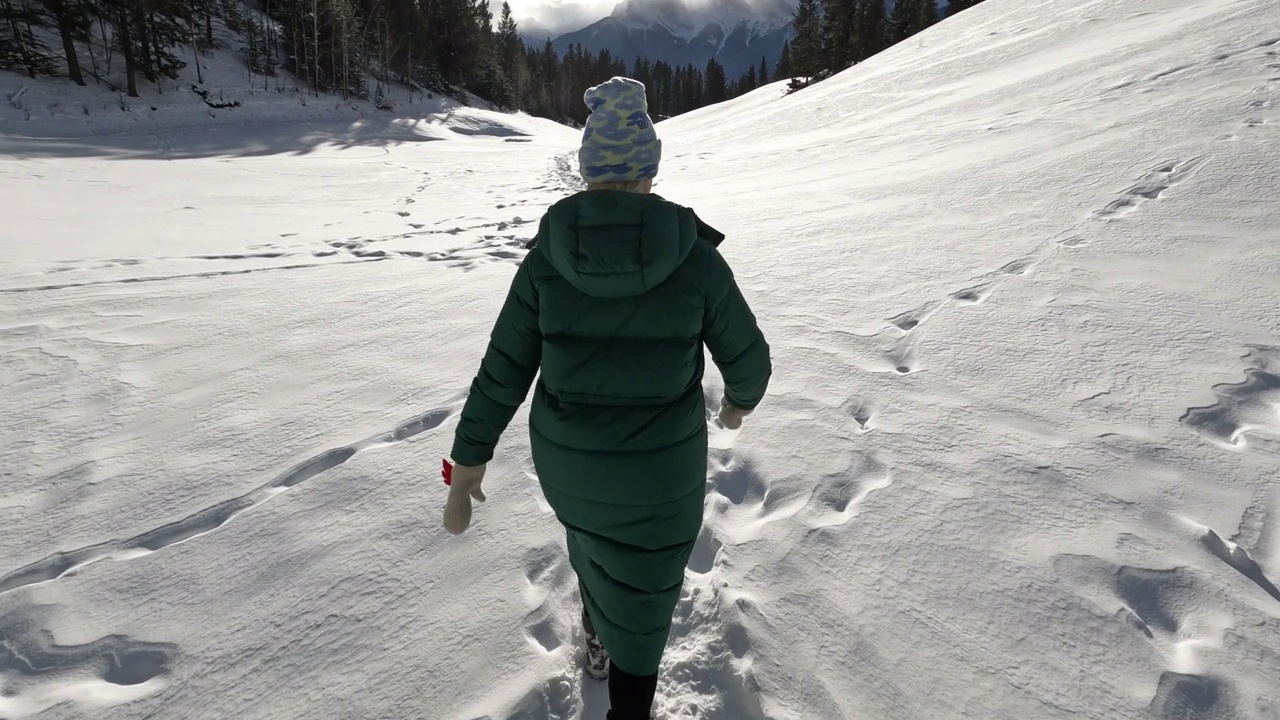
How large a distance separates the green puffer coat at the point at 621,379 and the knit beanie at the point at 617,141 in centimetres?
12

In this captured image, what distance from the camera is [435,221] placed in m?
7.08

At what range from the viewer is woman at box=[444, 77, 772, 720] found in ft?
3.68

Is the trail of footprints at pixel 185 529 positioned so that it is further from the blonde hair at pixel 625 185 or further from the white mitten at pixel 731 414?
the blonde hair at pixel 625 185

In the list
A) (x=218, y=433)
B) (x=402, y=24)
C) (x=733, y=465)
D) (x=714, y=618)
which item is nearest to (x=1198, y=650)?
(x=714, y=618)

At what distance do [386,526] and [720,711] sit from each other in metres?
1.37

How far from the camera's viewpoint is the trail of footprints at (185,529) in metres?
1.96

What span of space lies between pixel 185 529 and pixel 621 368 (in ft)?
6.67

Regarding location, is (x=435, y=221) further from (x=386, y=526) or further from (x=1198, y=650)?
(x=1198, y=650)

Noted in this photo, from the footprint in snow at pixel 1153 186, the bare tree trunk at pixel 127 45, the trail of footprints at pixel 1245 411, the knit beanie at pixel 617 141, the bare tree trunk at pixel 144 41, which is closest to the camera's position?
the knit beanie at pixel 617 141

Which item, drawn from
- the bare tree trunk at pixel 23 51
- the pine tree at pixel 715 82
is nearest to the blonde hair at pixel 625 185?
the bare tree trunk at pixel 23 51

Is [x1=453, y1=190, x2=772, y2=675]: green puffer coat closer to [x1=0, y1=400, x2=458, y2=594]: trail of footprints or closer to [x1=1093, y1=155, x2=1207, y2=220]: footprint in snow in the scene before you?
[x1=0, y1=400, x2=458, y2=594]: trail of footprints

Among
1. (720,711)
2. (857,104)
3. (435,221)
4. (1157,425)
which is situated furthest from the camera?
(857,104)

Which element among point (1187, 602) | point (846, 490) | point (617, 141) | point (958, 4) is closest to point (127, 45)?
point (617, 141)

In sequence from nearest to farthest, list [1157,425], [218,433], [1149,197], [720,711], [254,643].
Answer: [720,711], [254,643], [1157,425], [218,433], [1149,197]
